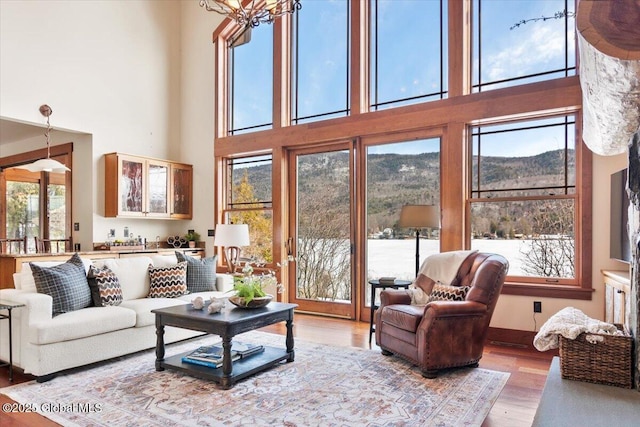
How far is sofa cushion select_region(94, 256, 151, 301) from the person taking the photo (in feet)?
14.8

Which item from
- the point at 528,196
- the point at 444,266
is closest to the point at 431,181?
the point at 528,196

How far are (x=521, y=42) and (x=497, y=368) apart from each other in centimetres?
344

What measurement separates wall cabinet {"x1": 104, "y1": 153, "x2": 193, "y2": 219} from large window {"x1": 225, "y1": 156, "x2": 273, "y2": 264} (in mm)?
796

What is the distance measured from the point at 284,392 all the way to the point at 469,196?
3040 mm

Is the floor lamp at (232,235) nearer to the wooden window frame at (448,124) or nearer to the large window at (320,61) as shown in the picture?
the wooden window frame at (448,124)

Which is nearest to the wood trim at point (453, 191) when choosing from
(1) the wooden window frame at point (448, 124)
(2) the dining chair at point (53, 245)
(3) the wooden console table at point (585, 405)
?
(1) the wooden window frame at point (448, 124)

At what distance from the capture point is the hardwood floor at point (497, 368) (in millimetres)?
2760

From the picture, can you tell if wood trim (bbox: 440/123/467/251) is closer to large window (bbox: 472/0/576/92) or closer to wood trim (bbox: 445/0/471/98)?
wood trim (bbox: 445/0/471/98)

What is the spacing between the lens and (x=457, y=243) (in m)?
4.91

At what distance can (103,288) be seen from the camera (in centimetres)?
415

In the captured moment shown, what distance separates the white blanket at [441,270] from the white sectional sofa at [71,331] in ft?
7.94

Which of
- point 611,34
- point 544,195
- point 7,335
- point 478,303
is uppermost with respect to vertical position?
point 611,34

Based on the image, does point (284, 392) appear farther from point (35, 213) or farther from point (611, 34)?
point (35, 213)

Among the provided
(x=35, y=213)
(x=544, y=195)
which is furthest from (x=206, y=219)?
(x=544, y=195)
